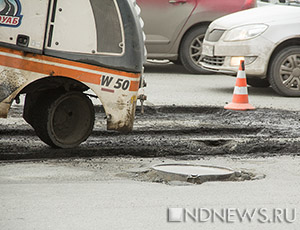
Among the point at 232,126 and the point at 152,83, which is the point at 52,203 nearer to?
the point at 232,126

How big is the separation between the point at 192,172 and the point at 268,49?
6.33 metres

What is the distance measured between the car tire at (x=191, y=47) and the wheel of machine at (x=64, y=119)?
762cm

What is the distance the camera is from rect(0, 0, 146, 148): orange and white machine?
7.99 metres

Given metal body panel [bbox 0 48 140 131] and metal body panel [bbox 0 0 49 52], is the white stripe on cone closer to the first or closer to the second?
metal body panel [bbox 0 48 140 131]

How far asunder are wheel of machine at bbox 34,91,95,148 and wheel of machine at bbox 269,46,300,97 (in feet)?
17.2

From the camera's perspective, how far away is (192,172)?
24.2 ft

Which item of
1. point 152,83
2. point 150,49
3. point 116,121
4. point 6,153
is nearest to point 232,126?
point 116,121

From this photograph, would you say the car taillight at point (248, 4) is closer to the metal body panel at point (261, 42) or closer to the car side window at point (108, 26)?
the metal body panel at point (261, 42)

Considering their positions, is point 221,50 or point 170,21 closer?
point 221,50

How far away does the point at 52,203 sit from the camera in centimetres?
609

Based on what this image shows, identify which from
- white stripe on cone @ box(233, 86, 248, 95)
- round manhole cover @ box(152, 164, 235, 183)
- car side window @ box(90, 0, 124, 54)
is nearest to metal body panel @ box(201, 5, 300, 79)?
white stripe on cone @ box(233, 86, 248, 95)

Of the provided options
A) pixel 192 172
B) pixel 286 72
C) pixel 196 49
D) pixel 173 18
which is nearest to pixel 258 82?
pixel 286 72

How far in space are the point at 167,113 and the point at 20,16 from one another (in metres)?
4.17

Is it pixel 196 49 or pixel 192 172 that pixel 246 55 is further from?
pixel 192 172
